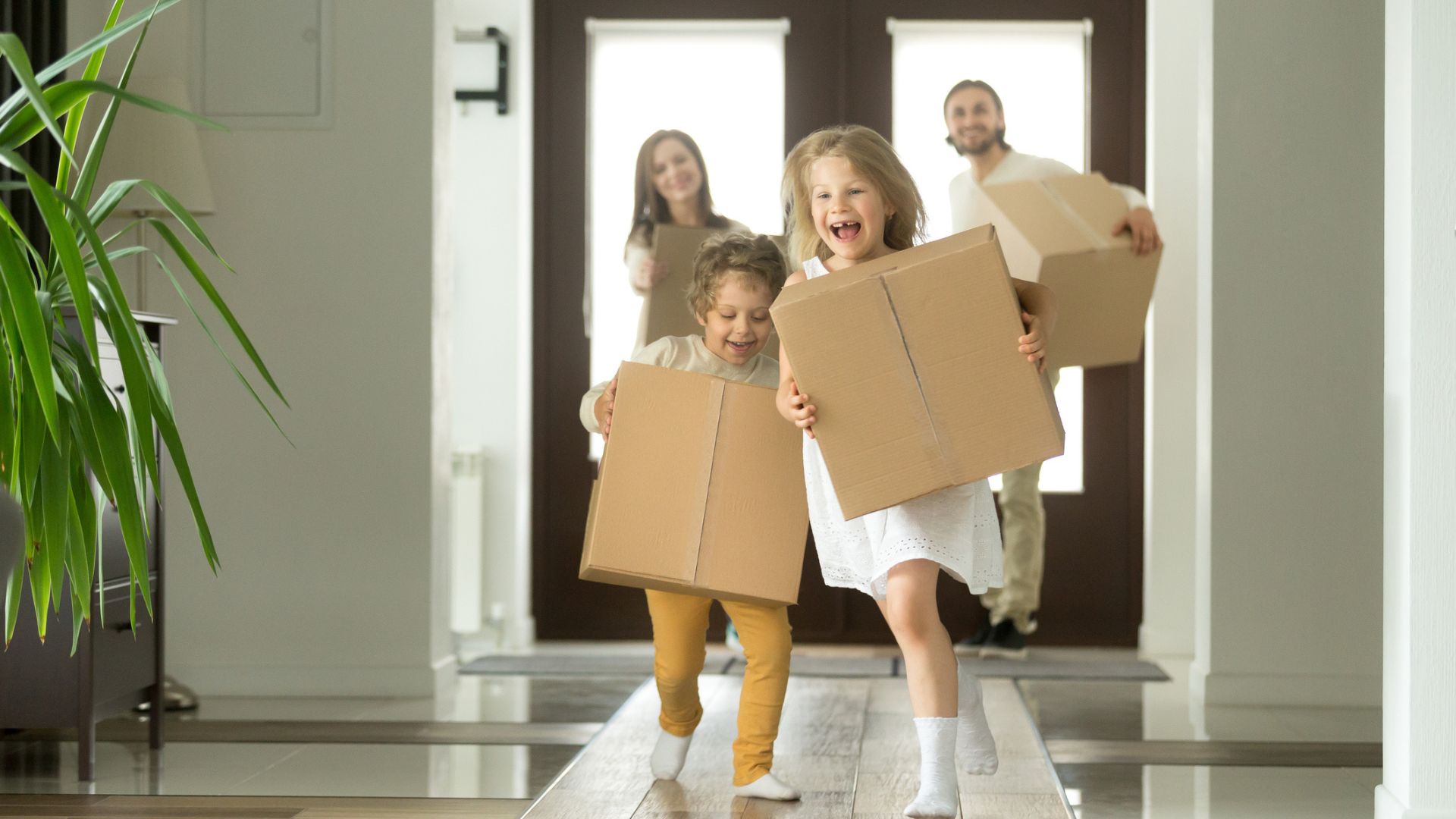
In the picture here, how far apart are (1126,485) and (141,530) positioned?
3241mm

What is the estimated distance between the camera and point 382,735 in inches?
108

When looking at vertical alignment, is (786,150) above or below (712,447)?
above

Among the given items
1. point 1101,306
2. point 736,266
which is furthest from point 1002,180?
point 736,266

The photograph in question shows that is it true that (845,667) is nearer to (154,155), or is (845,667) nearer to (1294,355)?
(1294,355)

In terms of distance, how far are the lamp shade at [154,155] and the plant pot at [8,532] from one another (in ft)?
6.82

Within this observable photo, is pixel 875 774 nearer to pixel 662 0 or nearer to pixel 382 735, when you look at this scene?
pixel 382 735

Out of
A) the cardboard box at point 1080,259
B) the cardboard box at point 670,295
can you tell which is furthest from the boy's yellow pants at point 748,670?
the cardboard box at point 1080,259

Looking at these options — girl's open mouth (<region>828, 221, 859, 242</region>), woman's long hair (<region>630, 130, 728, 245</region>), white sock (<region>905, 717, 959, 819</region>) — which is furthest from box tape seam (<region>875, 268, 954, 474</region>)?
woman's long hair (<region>630, 130, 728, 245</region>)

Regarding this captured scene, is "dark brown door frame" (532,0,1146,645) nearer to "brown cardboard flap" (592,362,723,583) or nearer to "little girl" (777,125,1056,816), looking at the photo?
"little girl" (777,125,1056,816)

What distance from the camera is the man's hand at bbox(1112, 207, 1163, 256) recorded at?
2850mm

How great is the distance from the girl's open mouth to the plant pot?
126 centimetres

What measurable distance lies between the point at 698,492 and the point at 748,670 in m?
0.29

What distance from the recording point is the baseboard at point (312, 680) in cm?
326

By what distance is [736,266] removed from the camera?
2168 millimetres
